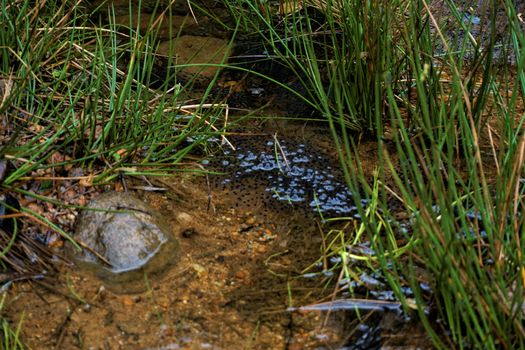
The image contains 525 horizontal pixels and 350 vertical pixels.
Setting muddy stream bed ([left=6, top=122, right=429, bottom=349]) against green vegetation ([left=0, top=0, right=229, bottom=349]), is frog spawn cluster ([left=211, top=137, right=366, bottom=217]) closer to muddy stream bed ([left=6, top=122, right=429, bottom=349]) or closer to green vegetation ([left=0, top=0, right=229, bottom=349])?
muddy stream bed ([left=6, top=122, right=429, bottom=349])

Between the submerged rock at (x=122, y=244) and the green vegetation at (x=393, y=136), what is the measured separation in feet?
0.64

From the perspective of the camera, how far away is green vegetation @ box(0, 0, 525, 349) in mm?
1834

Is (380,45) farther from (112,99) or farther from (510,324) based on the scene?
(510,324)

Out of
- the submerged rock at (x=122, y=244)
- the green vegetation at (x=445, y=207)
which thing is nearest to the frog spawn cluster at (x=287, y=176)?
the green vegetation at (x=445, y=207)

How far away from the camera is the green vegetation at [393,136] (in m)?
1.83

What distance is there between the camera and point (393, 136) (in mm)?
2824

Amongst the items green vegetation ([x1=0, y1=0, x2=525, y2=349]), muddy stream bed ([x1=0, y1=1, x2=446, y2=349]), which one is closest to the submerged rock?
muddy stream bed ([x1=0, y1=1, x2=446, y2=349])

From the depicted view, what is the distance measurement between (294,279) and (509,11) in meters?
1.04

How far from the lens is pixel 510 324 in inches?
68.7

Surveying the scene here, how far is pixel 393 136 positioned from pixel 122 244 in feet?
3.69

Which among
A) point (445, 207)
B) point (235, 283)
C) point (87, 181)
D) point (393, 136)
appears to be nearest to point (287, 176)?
point (393, 136)

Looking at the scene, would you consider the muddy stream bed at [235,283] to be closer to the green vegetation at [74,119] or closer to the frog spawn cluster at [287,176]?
the frog spawn cluster at [287,176]

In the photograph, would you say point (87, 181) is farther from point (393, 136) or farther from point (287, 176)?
point (393, 136)

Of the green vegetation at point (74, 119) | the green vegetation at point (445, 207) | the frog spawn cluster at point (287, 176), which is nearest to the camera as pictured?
the green vegetation at point (445, 207)
